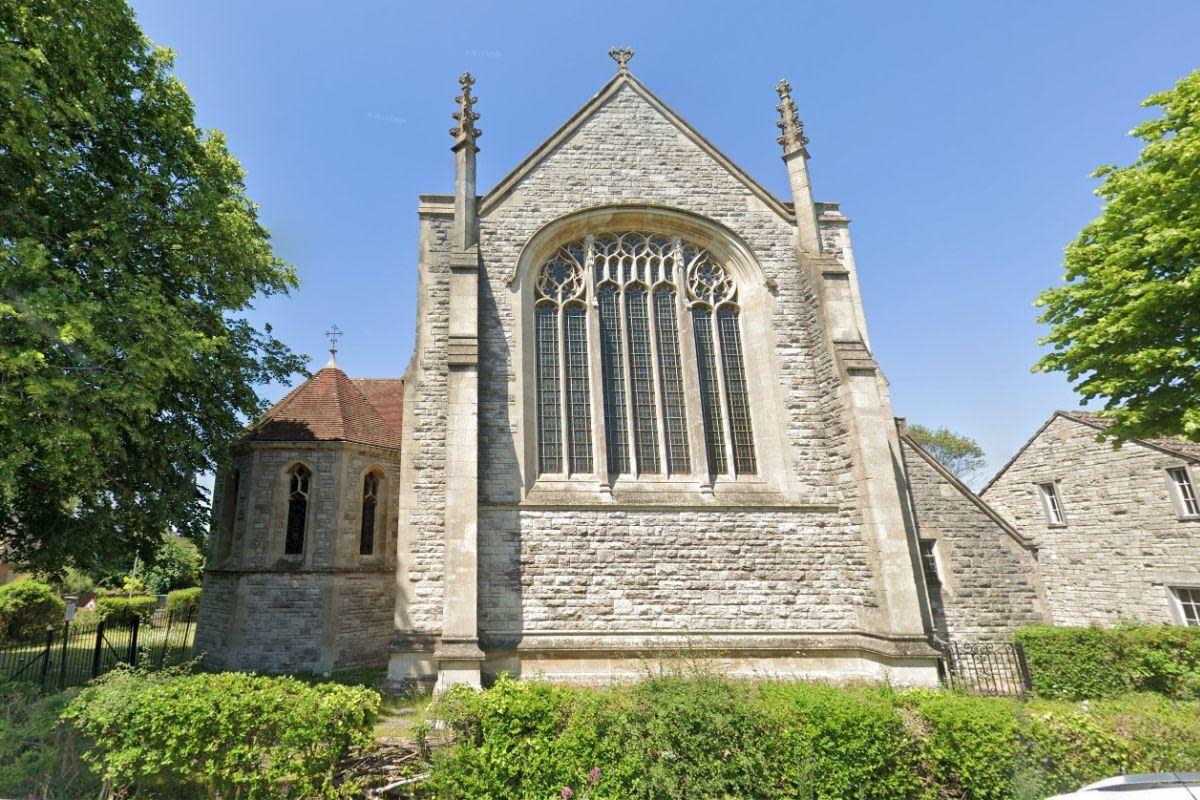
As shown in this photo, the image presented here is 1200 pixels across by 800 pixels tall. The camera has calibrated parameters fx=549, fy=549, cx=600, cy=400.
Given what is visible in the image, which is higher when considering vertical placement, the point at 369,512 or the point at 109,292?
the point at 109,292

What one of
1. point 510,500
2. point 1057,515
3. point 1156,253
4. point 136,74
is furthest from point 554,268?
point 1057,515

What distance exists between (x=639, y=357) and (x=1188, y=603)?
53.2 ft

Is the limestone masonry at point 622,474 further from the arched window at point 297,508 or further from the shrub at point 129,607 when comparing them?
the shrub at point 129,607

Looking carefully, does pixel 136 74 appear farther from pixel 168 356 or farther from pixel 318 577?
pixel 318 577

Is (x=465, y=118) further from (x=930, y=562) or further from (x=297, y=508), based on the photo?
(x=930, y=562)

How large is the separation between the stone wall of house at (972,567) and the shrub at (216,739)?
12167mm

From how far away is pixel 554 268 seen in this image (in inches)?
498

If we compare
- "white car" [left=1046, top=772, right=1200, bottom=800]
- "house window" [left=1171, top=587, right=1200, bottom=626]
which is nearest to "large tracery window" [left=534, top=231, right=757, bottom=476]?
"white car" [left=1046, top=772, right=1200, bottom=800]

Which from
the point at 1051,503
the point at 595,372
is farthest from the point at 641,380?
the point at 1051,503

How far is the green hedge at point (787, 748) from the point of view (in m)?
5.40

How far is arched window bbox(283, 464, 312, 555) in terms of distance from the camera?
1352cm

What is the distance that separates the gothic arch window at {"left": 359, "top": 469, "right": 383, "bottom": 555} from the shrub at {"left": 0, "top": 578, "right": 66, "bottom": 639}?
14.7 metres

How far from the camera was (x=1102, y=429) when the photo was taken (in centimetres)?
1407

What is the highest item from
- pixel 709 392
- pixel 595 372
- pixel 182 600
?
pixel 595 372
